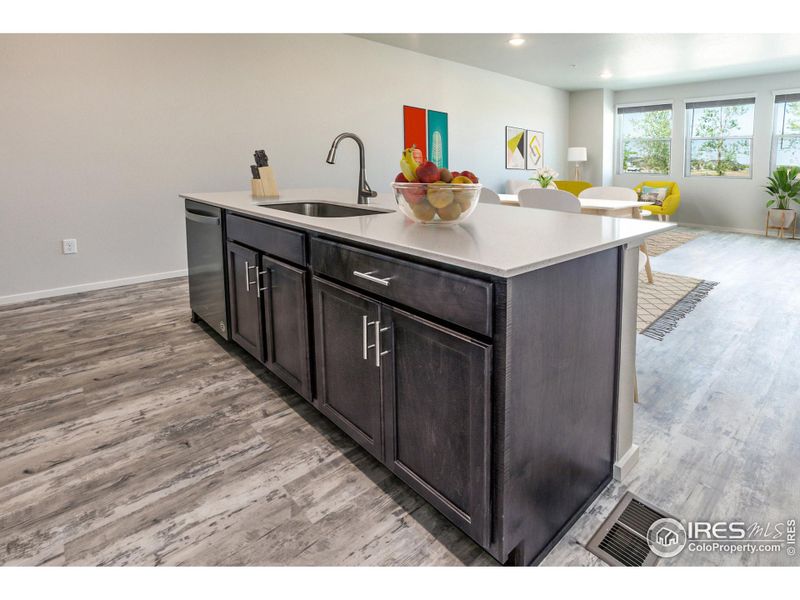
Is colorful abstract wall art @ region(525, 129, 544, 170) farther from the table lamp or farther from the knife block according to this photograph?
the knife block

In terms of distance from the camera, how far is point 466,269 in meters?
1.16

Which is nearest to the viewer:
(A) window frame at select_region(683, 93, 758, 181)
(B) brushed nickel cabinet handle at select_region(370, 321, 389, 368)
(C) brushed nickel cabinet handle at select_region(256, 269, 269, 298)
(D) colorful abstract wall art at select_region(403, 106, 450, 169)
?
(B) brushed nickel cabinet handle at select_region(370, 321, 389, 368)

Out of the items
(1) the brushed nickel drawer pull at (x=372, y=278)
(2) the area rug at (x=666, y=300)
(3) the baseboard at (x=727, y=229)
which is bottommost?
(2) the area rug at (x=666, y=300)

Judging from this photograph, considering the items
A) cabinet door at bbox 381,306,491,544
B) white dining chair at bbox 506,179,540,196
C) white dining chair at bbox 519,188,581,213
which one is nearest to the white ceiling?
white dining chair at bbox 506,179,540,196

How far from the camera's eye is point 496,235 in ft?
4.81

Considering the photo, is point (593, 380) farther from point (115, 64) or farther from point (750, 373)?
point (115, 64)

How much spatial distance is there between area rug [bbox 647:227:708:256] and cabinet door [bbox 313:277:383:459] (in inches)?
189

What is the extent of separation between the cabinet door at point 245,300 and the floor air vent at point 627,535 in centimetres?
152

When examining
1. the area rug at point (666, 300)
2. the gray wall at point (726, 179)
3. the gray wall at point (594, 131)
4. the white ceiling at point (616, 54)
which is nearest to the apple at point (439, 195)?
the area rug at point (666, 300)

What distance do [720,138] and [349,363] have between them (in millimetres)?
8322

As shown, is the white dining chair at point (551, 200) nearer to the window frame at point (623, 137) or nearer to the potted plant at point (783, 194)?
the potted plant at point (783, 194)

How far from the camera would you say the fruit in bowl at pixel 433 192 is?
5.12 feet

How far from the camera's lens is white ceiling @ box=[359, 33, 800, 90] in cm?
539

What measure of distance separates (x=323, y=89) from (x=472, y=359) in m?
4.67
